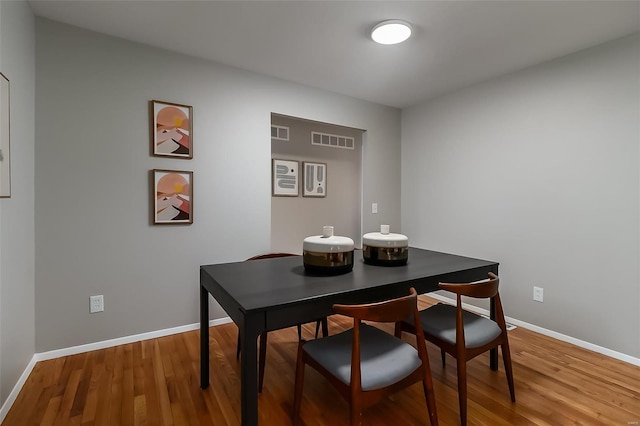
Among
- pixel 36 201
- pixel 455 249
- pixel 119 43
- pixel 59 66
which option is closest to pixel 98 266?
pixel 36 201

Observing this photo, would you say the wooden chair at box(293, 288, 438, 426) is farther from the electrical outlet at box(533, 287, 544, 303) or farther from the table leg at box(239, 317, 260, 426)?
the electrical outlet at box(533, 287, 544, 303)

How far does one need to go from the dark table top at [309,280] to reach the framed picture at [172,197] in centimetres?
98

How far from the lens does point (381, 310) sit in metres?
1.21

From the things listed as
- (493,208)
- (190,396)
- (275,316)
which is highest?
(493,208)

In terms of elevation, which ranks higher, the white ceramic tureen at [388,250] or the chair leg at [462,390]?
the white ceramic tureen at [388,250]

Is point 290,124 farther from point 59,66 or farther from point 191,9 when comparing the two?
point 59,66

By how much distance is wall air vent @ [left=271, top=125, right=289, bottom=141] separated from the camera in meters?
3.58

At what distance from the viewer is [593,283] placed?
2.43 m

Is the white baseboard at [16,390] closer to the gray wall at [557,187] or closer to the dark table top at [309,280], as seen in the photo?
the dark table top at [309,280]

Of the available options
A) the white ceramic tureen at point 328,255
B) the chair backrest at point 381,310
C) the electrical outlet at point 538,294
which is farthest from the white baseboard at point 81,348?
the electrical outlet at point 538,294

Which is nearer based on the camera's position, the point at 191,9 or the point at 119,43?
the point at 191,9

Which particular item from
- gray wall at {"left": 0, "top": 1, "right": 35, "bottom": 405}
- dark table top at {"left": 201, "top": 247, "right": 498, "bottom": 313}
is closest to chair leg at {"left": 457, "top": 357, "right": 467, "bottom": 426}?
dark table top at {"left": 201, "top": 247, "right": 498, "bottom": 313}

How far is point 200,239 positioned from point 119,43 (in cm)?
161

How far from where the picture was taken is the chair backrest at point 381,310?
119 centimetres
